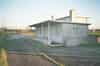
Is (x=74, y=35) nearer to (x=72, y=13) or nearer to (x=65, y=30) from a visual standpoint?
(x=65, y=30)

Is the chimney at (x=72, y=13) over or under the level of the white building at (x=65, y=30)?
over

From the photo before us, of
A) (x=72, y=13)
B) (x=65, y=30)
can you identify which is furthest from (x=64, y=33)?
(x=72, y=13)

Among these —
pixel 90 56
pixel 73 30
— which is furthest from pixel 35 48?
pixel 90 56

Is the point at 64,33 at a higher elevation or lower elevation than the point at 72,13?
lower

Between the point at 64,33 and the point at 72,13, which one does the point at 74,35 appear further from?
the point at 72,13

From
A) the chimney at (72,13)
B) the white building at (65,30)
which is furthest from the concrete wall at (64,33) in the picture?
the chimney at (72,13)

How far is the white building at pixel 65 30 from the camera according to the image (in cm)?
169

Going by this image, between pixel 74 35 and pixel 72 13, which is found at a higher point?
pixel 72 13

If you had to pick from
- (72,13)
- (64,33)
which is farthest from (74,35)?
(72,13)

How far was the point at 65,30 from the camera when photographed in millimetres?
1716

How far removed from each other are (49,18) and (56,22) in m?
0.11

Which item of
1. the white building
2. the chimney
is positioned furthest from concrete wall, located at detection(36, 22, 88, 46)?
the chimney

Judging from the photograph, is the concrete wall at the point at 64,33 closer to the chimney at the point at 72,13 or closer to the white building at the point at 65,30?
the white building at the point at 65,30

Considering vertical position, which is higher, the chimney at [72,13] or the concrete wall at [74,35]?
the chimney at [72,13]
